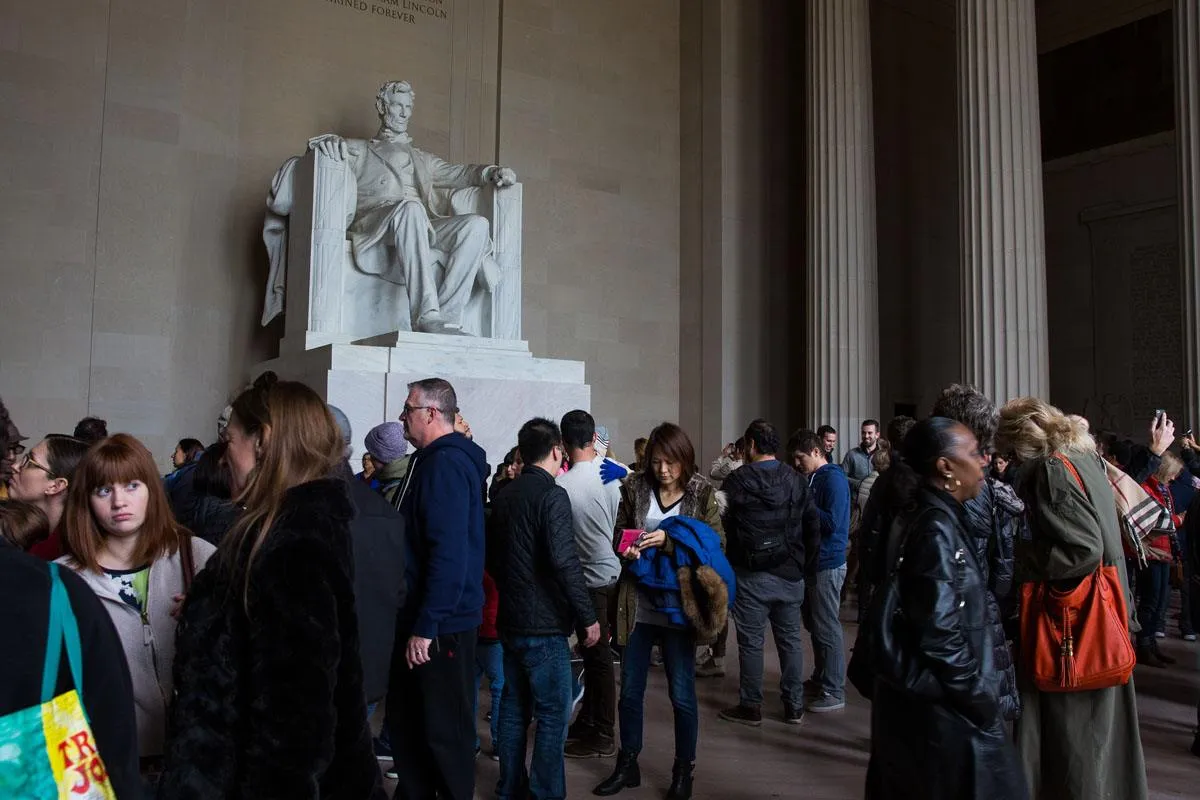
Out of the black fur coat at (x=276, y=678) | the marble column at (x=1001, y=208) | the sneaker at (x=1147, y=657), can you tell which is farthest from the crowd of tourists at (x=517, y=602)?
the marble column at (x=1001, y=208)

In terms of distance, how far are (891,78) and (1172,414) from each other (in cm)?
579

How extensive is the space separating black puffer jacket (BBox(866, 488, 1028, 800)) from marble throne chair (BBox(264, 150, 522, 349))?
6563mm

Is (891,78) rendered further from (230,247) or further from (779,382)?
(230,247)

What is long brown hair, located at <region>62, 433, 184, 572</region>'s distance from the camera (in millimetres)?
2303

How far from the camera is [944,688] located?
Answer: 7.68 ft

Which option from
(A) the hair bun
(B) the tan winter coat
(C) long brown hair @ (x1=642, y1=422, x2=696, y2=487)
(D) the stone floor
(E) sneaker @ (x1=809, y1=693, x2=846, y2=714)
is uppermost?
(A) the hair bun

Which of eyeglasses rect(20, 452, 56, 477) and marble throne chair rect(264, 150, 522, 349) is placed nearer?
eyeglasses rect(20, 452, 56, 477)

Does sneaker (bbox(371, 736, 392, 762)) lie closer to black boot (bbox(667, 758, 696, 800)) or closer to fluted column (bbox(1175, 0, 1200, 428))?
black boot (bbox(667, 758, 696, 800))

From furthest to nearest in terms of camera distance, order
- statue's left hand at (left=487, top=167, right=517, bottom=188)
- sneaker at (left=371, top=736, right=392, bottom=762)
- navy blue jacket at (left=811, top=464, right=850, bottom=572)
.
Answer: statue's left hand at (left=487, top=167, right=517, bottom=188) < navy blue jacket at (left=811, top=464, right=850, bottom=572) < sneaker at (left=371, top=736, right=392, bottom=762)

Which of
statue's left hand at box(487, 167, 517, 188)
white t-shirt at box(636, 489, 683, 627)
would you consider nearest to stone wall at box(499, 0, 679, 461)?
statue's left hand at box(487, 167, 517, 188)

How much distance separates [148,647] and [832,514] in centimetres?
392

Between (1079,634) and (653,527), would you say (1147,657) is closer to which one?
(1079,634)

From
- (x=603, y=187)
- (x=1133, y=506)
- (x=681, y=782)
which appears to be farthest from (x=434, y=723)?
(x=603, y=187)

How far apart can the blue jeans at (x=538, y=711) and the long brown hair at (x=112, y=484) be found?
156cm
